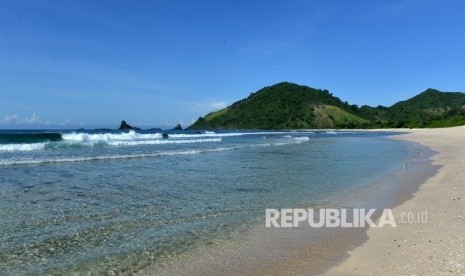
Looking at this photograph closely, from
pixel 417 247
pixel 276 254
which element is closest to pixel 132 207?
pixel 276 254

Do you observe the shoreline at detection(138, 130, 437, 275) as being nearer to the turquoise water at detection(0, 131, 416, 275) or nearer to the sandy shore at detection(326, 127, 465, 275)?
the sandy shore at detection(326, 127, 465, 275)

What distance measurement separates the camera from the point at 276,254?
24.0 ft

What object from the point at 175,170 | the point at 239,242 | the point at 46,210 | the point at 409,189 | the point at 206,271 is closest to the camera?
the point at 206,271

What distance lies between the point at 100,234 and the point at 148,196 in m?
4.59

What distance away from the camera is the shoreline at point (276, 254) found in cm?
646

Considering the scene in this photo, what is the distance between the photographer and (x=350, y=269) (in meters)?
6.43

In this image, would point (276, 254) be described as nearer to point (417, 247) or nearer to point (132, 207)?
point (417, 247)

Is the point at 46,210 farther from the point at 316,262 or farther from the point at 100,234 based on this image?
the point at 316,262

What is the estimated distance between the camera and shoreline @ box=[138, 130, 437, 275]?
646 cm

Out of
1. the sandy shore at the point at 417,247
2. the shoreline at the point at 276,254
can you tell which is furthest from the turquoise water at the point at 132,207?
the sandy shore at the point at 417,247

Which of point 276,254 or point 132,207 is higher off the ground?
point 132,207

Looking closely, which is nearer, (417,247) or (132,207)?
(417,247)

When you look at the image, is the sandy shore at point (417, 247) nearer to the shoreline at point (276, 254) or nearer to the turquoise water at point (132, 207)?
the shoreline at point (276, 254)

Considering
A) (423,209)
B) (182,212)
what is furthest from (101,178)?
(423,209)
